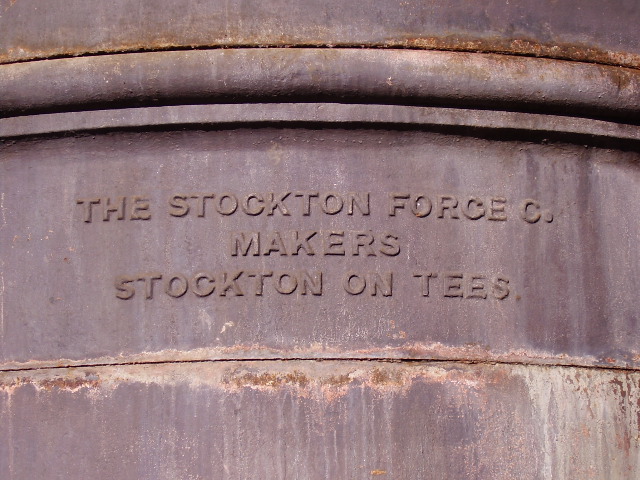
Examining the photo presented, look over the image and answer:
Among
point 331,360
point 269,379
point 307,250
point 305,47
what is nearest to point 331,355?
point 331,360

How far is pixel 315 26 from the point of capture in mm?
2859

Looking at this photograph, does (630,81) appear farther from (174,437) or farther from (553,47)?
(174,437)

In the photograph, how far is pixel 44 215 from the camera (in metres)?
2.82

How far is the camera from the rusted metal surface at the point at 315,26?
2861 mm

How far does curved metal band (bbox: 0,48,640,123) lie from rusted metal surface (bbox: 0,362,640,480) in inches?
25.8

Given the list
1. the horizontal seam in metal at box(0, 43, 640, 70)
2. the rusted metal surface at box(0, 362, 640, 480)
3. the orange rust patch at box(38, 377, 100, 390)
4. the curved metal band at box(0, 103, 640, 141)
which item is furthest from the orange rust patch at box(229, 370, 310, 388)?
the horizontal seam in metal at box(0, 43, 640, 70)

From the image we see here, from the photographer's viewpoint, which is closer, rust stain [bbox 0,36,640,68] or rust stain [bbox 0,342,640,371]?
rust stain [bbox 0,342,640,371]

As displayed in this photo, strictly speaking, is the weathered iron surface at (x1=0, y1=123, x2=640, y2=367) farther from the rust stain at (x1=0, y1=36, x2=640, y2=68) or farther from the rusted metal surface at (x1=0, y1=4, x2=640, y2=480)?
the rust stain at (x1=0, y1=36, x2=640, y2=68)

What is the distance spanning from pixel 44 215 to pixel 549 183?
125 centimetres

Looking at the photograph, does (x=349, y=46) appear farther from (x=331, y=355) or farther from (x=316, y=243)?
(x=331, y=355)

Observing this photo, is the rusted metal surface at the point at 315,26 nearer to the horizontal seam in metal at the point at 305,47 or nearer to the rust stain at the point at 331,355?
the horizontal seam in metal at the point at 305,47

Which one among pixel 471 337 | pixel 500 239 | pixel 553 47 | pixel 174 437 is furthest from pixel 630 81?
pixel 174 437

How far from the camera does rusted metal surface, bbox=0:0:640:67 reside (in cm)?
286

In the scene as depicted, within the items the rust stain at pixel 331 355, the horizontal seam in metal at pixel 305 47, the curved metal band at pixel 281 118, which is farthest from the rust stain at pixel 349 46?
the rust stain at pixel 331 355
